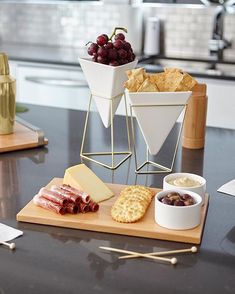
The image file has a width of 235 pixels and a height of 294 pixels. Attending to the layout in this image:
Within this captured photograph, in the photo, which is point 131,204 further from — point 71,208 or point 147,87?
point 147,87

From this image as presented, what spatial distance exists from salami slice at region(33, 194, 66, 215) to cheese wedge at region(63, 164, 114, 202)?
9 centimetres

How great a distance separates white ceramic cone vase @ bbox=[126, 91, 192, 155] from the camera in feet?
4.85

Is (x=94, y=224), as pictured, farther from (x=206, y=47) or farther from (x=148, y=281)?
(x=206, y=47)

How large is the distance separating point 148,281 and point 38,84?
2.61m

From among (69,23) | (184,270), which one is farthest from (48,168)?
(69,23)

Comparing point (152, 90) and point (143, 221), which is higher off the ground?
point (152, 90)

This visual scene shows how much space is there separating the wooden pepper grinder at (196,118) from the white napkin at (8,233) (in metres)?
0.74

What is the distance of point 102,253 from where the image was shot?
3.80ft

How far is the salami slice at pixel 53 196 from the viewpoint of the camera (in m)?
1.30

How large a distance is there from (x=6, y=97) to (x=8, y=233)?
69 centimetres

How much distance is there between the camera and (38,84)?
11.6 feet

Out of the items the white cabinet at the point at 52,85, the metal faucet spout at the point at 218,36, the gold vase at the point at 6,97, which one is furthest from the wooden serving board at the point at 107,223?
the metal faucet spout at the point at 218,36

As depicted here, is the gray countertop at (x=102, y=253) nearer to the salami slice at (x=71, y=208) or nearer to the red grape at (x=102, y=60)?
the salami slice at (x=71, y=208)

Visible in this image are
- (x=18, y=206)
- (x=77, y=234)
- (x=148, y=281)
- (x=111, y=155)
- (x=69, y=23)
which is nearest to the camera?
(x=148, y=281)
